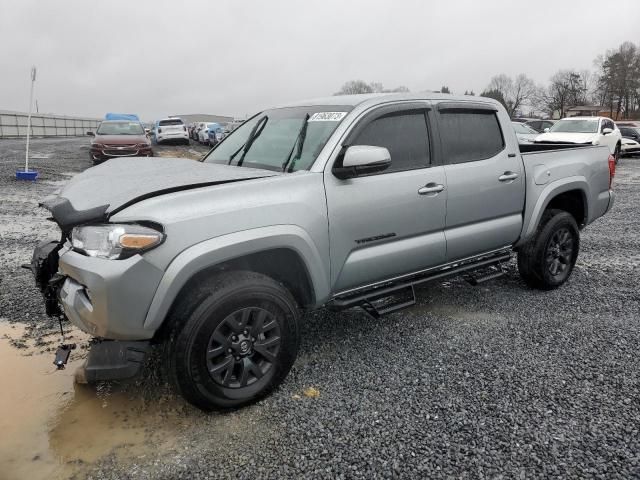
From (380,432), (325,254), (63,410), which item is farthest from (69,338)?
(380,432)

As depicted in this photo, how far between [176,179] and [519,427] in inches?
95.4

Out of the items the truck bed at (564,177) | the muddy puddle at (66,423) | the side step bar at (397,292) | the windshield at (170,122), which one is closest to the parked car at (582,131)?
the truck bed at (564,177)

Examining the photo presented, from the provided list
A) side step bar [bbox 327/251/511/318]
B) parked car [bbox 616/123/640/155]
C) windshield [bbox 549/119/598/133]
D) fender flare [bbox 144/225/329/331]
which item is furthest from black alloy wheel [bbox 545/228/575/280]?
parked car [bbox 616/123/640/155]

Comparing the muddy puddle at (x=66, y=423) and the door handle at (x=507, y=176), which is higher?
the door handle at (x=507, y=176)

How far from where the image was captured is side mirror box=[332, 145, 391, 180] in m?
2.97

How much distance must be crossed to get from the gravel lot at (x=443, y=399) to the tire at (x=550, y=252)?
181 mm

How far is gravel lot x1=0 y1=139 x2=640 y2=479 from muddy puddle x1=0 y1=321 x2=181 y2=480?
8 centimetres

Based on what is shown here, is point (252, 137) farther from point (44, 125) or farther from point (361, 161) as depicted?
point (44, 125)

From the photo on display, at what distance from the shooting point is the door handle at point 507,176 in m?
4.07

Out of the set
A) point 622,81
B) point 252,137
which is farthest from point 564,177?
point 622,81

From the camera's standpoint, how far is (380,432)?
8.74ft

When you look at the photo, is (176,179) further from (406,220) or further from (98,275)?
(406,220)

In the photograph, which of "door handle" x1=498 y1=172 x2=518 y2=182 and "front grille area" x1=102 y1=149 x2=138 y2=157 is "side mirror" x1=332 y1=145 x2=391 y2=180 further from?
"front grille area" x1=102 y1=149 x2=138 y2=157

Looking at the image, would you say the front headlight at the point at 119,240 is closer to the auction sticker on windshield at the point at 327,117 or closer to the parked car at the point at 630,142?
the auction sticker on windshield at the point at 327,117
